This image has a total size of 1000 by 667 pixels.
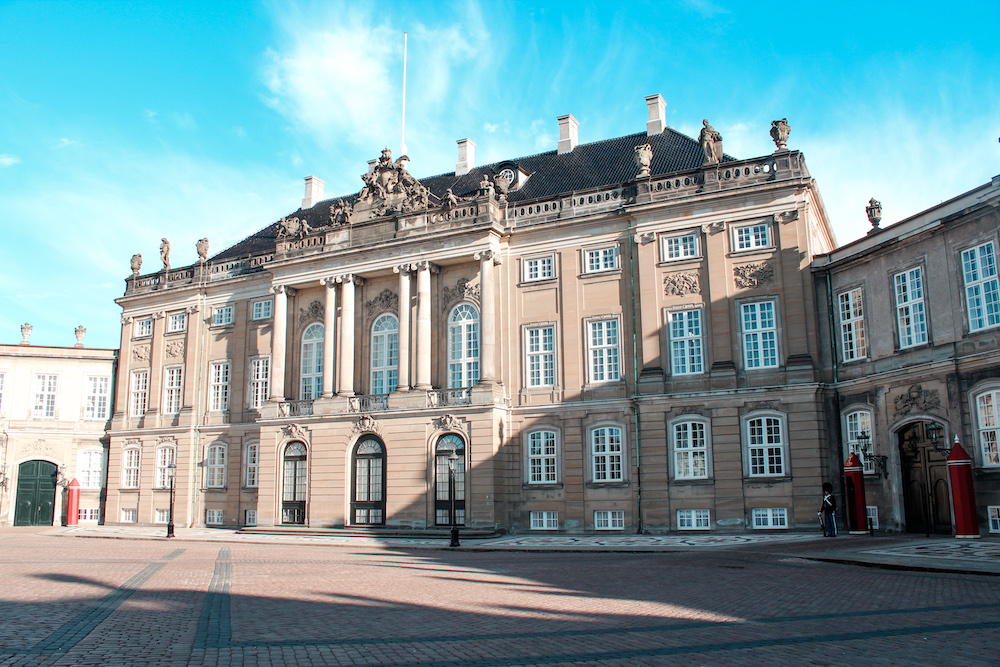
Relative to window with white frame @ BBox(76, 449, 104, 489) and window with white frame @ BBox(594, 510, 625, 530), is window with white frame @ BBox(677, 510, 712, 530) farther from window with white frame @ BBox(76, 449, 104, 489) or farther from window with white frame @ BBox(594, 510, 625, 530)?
window with white frame @ BBox(76, 449, 104, 489)

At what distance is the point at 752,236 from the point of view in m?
31.9

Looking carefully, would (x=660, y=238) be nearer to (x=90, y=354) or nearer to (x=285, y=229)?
(x=285, y=229)

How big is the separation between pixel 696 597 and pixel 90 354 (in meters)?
45.6

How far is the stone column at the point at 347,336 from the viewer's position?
38406 millimetres

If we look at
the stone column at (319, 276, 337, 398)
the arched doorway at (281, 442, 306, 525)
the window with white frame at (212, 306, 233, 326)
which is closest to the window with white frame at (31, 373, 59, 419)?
the window with white frame at (212, 306, 233, 326)

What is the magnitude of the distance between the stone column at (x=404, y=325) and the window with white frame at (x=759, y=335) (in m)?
15.1

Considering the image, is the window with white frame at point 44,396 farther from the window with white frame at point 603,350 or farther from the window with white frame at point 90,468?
the window with white frame at point 603,350

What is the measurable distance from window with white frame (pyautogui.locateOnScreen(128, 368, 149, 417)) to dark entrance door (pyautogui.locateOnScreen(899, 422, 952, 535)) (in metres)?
40.6

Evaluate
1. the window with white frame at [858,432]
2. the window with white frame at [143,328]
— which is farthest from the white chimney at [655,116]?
the window with white frame at [143,328]

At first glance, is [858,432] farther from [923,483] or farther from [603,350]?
[603,350]

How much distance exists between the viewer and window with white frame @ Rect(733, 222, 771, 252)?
3166 centimetres

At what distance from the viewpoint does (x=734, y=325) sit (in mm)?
31594

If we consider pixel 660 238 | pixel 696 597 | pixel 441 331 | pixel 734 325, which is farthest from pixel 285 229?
pixel 696 597

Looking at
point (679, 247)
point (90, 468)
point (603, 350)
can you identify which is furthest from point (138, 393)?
point (679, 247)
